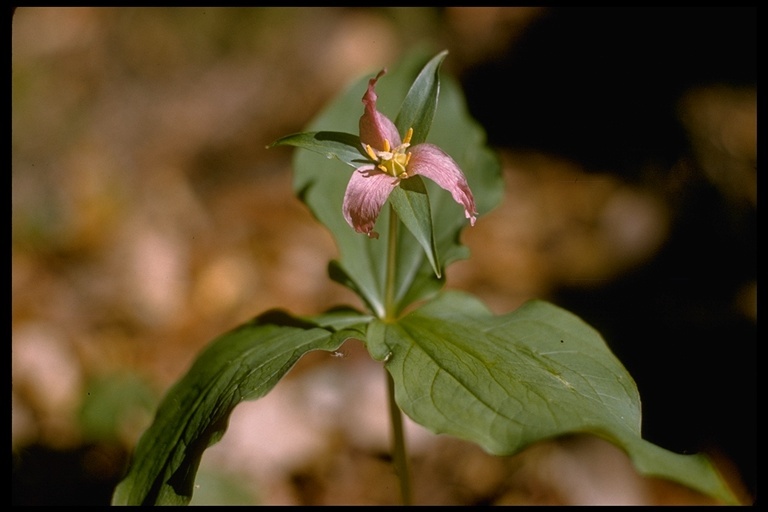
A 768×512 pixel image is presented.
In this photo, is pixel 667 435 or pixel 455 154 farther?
pixel 667 435

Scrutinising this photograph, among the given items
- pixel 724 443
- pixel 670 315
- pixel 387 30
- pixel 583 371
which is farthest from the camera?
pixel 387 30

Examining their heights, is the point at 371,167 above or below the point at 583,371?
above

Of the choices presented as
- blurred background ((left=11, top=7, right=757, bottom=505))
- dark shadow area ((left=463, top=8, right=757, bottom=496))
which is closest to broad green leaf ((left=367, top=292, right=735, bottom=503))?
blurred background ((left=11, top=7, right=757, bottom=505))

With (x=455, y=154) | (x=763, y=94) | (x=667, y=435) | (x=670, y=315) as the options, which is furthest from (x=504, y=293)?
(x=763, y=94)

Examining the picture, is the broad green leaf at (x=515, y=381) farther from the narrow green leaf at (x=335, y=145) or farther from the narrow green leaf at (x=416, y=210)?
the narrow green leaf at (x=335, y=145)

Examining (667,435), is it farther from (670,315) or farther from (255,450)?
(255,450)

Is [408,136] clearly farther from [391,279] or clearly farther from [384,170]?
[391,279]

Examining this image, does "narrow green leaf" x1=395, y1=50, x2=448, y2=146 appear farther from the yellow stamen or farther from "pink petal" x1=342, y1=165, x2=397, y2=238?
"pink petal" x1=342, y1=165, x2=397, y2=238
